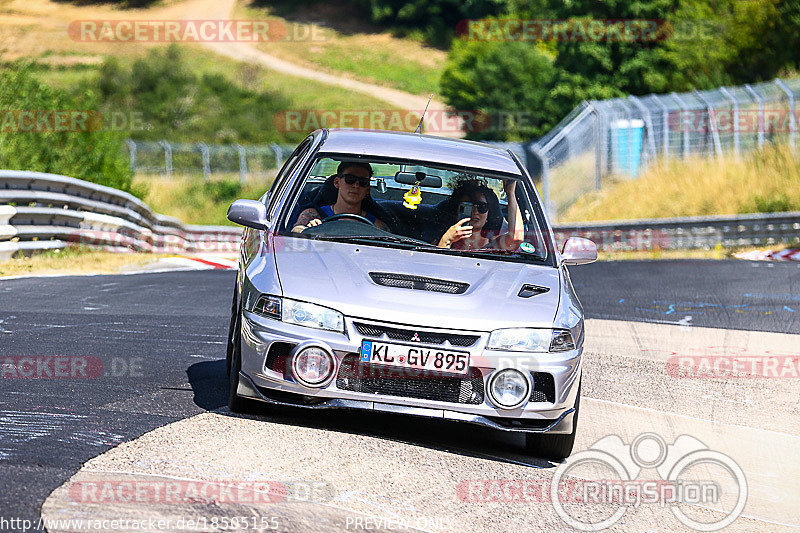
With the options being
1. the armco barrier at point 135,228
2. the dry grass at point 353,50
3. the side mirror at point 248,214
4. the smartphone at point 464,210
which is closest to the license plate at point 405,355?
the side mirror at point 248,214

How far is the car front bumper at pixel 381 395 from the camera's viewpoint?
240 inches

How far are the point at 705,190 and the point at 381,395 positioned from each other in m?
22.4

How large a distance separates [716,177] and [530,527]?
23.4 m

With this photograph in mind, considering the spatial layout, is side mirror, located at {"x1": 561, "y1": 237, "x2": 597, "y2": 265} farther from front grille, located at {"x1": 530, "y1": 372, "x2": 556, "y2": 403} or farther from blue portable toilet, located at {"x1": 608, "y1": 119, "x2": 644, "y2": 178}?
blue portable toilet, located at {"x1": 608, "y1": 119, "x2": 644, "y2": 178}

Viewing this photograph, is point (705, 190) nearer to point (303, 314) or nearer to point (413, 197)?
point (413, 197)

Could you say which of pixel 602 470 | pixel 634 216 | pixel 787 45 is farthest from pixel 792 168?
pixel 602 470

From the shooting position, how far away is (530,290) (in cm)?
659

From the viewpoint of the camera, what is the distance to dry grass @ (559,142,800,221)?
25.7 metres

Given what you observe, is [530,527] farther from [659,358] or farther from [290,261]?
[659,358]

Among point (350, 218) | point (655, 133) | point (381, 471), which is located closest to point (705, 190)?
point (655, 133)

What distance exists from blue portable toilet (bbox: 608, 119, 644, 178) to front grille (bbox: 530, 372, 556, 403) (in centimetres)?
2536

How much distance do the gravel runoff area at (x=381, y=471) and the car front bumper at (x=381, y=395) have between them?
0.21 meters

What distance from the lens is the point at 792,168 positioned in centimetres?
2630

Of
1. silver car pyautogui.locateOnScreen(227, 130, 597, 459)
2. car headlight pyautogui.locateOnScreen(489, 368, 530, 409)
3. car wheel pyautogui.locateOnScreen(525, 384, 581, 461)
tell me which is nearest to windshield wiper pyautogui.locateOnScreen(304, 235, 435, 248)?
silver car pyautogui.locateOnScreen(227, 130, 597, 459)
